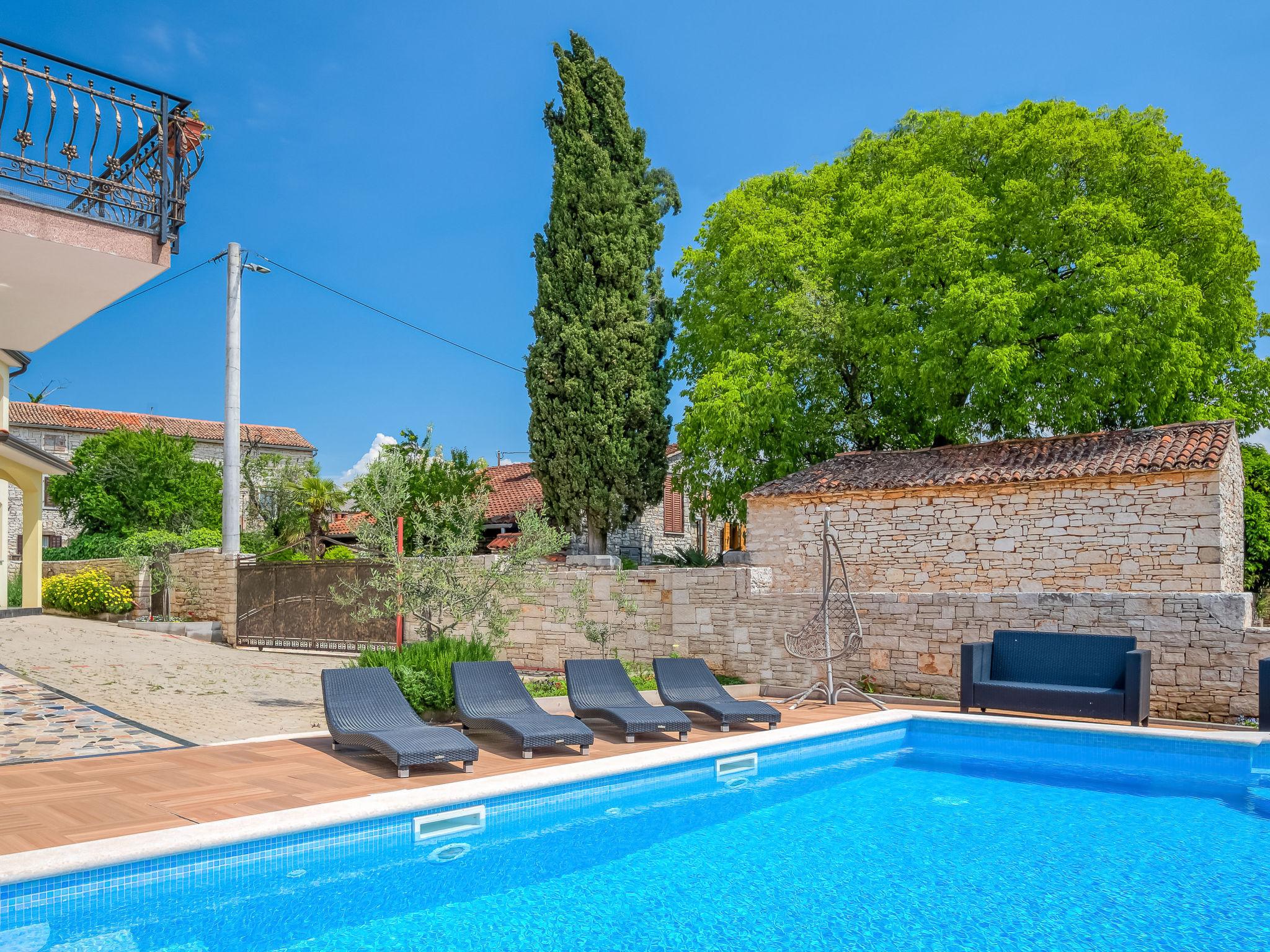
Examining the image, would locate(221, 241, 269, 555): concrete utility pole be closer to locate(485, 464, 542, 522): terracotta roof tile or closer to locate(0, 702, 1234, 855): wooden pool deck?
locate(485, 464, 542, 522): terracotta roof tile

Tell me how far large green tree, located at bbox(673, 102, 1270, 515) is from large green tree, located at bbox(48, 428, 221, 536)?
22966 mm

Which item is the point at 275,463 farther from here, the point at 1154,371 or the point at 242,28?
the point at 1154,371

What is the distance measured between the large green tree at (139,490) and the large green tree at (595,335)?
19.0m

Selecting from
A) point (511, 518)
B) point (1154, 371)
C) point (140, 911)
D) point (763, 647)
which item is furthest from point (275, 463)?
point (140, 911)

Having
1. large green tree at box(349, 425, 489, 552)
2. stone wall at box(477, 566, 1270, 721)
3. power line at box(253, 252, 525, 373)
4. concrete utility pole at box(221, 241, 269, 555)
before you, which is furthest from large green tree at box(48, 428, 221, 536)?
stone wall at box(477, 566, 1270, 721)

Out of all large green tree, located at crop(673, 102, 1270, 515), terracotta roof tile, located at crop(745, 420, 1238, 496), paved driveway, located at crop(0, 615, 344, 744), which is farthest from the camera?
large green tree, located at crop(673, 102, 1270, 515)

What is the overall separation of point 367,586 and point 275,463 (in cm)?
2333

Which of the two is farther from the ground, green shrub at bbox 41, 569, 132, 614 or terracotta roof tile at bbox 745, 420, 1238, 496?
terracotta roof tile at bbox 745, 420, 1238, 496

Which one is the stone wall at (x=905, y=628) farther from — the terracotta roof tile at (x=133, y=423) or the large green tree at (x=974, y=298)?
the terracotta roof tile at (x=133, y=423)

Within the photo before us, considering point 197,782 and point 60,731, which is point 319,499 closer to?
point 60,731

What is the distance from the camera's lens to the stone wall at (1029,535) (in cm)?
1369

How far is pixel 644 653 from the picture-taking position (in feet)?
51.0

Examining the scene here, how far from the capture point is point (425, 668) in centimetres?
935

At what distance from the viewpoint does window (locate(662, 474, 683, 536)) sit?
2981cm
